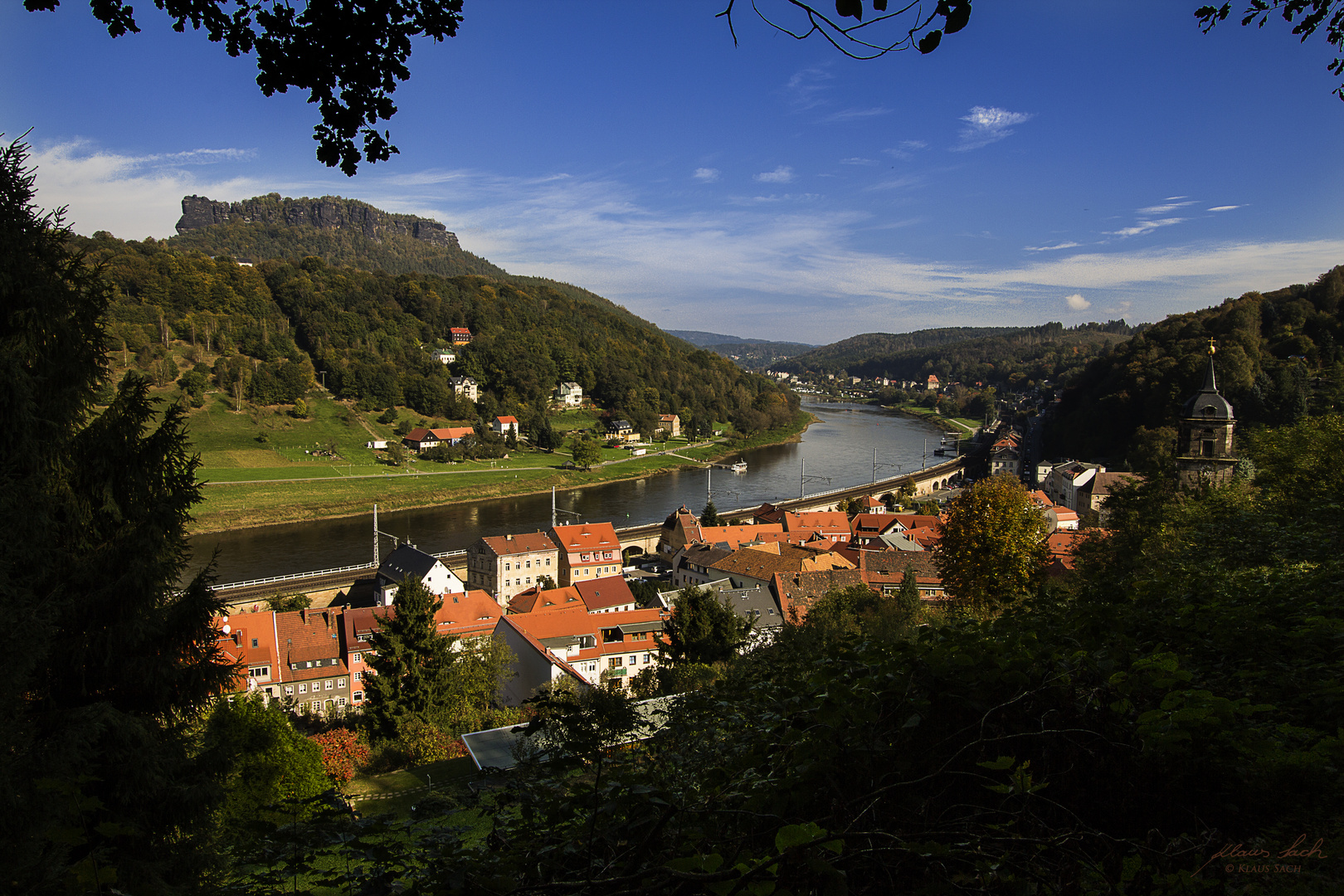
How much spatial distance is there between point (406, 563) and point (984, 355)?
13236 cm

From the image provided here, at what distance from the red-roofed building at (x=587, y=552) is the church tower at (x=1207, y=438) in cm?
1660

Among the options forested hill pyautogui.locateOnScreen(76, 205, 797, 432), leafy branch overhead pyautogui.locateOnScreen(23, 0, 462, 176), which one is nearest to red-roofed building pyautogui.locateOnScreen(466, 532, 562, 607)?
leafy branch overhead pyautogui.locateOnScreen(23, 0, 462, 176)

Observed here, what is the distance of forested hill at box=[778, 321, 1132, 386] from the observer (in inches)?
4057

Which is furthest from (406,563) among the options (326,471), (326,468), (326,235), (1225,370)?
(326,235)

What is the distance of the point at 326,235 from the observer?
123m

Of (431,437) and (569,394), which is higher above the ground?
(569,394)

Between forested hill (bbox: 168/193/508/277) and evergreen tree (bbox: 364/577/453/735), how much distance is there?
10701 centimetres

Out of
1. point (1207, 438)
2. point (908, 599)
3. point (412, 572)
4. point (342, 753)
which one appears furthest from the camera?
point (412, 572)

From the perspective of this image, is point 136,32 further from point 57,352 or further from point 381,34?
point 57,352

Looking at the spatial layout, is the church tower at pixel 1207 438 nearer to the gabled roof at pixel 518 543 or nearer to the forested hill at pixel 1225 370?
the forested hill at pixel 1225 370

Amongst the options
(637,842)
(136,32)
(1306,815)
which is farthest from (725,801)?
(136,32)

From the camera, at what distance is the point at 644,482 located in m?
44.6

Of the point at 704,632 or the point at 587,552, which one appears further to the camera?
the point at 587,552

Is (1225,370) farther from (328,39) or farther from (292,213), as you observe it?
(292,213)
